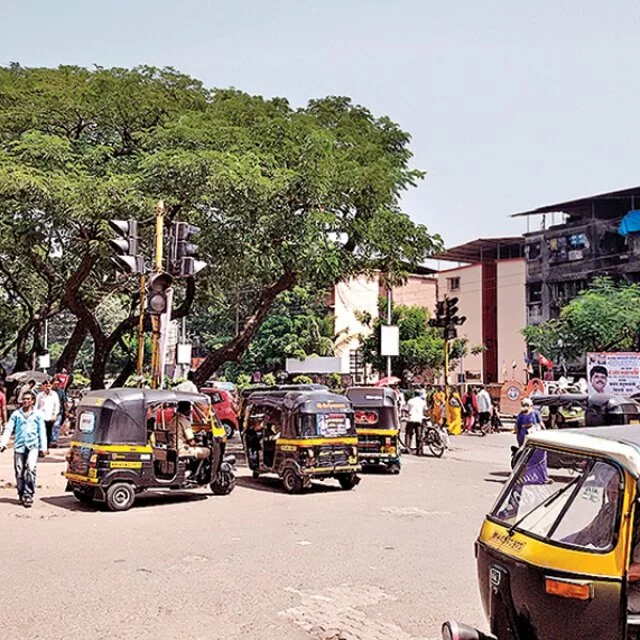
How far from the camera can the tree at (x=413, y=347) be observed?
5169cm

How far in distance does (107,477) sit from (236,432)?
15251mm

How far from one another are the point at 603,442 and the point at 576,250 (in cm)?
5736

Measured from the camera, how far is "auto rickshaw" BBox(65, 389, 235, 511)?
42.2 ft

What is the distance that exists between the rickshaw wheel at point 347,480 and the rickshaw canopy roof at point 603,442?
32.9 ft

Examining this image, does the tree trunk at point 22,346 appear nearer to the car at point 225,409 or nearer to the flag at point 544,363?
the car at point 225,409

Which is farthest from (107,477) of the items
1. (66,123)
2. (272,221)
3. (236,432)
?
(236,432)

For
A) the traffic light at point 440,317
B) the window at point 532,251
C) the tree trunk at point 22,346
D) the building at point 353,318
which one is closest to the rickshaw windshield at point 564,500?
the traffic light at point 440,317

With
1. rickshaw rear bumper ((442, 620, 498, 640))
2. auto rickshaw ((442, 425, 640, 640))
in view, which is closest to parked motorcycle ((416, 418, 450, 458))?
auto rickshaw ((442, 425, 640, 640))

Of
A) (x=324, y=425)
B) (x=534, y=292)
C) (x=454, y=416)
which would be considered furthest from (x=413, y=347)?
(x=324, y=425)

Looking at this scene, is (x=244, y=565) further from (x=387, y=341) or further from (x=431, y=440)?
(x=387, y=341)

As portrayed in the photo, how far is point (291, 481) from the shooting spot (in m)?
15.0

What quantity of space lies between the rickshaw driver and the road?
2.47 ft

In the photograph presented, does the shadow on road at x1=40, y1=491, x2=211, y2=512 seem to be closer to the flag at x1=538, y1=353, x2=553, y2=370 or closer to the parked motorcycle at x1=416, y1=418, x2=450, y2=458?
the parked motorcycle at x1=416, y1=418, x2=450, y2=458

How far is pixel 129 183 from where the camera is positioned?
20594mm
